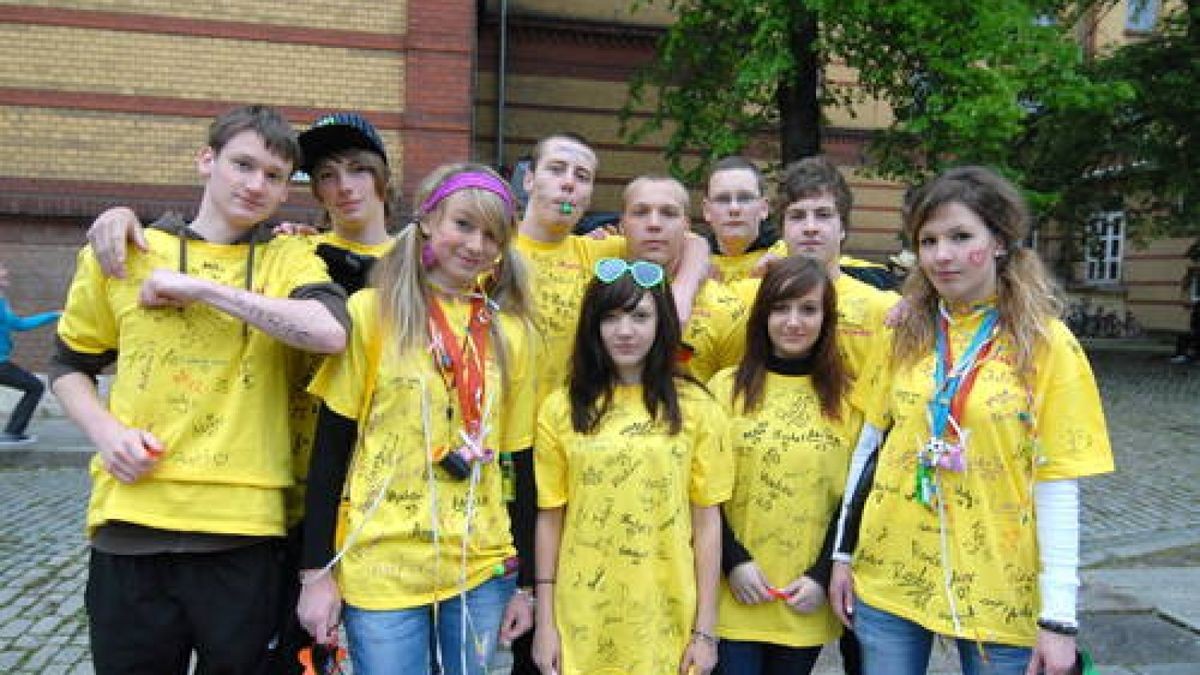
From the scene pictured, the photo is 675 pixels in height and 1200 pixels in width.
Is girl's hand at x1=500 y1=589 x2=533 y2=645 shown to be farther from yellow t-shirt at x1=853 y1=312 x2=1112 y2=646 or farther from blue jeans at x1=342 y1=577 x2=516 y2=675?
yellow t-shirt at x1=853 y1=312 x2=1112 y2=646

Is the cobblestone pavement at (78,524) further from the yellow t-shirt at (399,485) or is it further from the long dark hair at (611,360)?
the yellow t-shirt at (399,485)

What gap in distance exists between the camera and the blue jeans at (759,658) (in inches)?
113

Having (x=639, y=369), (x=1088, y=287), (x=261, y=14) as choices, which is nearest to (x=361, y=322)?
(x=639, y=369)

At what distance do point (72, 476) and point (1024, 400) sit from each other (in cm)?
839

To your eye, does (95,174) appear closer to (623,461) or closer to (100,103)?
(100,103)

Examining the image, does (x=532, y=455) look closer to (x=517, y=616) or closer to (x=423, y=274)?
(x=517, y=616)

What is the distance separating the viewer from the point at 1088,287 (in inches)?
1077

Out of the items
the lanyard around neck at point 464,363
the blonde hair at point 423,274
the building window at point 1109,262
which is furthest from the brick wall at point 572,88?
the building window at point 1109,262

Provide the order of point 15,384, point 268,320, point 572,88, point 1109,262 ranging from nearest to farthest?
point 268,320 → point 15,384 → point 572,88 → point 1109,262

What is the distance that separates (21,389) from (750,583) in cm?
850

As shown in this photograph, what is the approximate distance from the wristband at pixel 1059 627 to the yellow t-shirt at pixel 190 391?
7.12 feet

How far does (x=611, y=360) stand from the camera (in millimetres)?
2738

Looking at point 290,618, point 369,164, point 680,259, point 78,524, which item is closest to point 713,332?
point 680,259

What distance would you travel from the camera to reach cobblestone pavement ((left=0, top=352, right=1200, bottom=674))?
4445 mm
